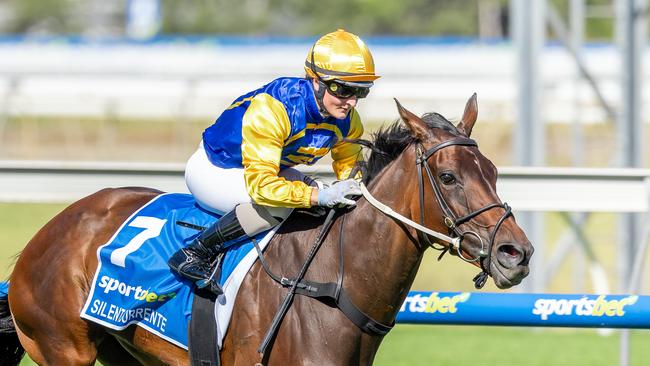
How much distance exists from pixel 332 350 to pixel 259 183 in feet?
2.24

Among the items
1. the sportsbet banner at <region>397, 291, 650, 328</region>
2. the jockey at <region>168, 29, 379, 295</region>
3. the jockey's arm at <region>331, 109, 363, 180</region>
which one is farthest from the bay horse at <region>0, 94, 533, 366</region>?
the sportsbet banner at <region>397, 291, 650, 328</region>

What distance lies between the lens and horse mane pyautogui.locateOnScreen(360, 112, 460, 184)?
4016 mm

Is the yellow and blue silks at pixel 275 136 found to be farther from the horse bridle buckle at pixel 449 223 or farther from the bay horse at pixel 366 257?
the horse bridle buckle at pixel 449 223

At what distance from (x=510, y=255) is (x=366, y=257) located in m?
0.65

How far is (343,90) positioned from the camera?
13.8ft

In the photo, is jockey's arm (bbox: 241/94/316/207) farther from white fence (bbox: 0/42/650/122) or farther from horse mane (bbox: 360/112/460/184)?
white fence (bbox: 0/42/650/122)

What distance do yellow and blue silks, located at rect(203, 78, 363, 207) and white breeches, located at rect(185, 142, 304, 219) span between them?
0.04 m

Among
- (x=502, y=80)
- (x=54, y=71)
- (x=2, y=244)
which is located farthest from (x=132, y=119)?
(x=2, y=244)

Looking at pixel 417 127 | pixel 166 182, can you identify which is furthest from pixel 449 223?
pixel 166 182

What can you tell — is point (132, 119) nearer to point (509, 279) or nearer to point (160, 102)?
point (160, 102)

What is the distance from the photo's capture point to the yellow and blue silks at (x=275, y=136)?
13.4 feet

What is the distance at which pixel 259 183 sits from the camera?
410cm

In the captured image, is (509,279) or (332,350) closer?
(509,279)

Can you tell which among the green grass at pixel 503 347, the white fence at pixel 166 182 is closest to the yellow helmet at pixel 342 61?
the white fence at pixel 166 182
